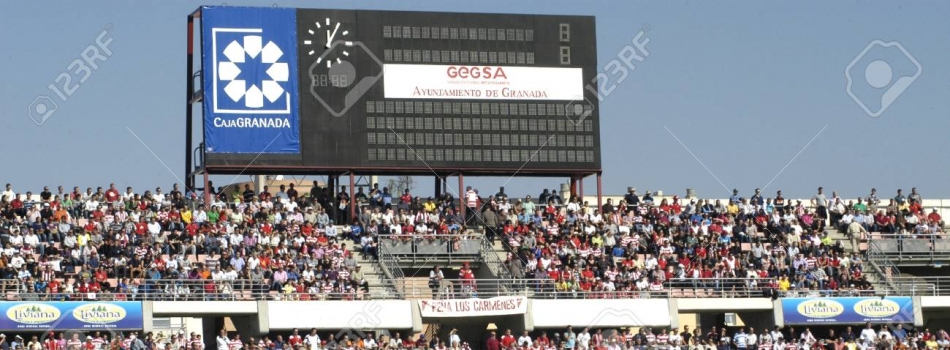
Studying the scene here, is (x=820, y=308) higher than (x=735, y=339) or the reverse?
higher

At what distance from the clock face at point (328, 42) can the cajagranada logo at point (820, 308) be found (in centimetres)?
1280

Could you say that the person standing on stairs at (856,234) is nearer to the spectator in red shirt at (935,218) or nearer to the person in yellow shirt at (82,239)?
the spectator in red shirt at (935,218)

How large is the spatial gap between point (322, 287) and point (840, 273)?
1328cm

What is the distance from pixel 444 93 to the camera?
47250mm

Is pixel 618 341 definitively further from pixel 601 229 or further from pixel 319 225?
pixel 319 225

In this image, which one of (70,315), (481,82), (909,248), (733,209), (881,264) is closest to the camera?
(70,315)

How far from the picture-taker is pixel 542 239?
46.9 m

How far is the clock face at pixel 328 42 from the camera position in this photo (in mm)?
46156

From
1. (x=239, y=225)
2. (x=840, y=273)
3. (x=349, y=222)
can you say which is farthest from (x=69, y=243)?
(x=840, y=273)

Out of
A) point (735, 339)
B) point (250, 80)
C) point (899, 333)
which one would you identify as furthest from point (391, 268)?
point (899, 333)

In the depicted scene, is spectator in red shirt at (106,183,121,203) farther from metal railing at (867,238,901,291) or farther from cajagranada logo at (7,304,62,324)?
metal railing at (867,238,901,291)

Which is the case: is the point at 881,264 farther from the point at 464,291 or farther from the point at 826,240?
the point at 464,291

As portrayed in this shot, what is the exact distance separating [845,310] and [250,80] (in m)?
15.6

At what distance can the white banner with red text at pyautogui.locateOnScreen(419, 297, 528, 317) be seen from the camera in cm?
4297
